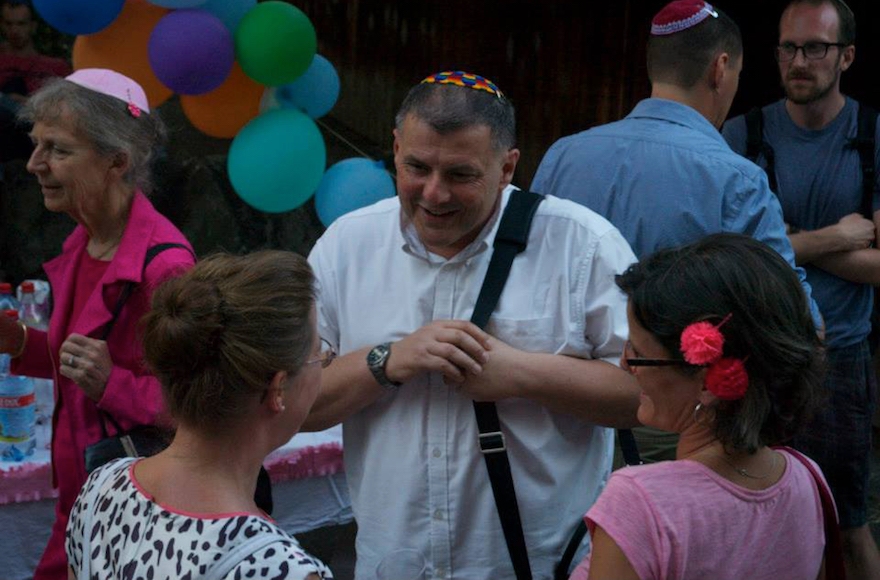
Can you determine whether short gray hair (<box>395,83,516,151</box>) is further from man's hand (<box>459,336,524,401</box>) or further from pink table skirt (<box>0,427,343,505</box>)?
pink table skirt (<box>0,427,343,505</box>)

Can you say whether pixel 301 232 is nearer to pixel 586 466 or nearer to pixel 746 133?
pixel 746 133

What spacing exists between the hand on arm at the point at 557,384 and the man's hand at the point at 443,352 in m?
0.03

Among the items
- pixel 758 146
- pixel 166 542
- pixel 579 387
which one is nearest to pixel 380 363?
pixel 579 387

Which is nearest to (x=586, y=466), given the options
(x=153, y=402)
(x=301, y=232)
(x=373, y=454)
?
(x=373, y=454)

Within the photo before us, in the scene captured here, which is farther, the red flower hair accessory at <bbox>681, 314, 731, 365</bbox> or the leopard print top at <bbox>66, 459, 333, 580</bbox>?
the red flower hair accessory at <bbox>681, 314, 731, 365</bbox>

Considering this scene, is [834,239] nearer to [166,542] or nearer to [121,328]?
[121,328]

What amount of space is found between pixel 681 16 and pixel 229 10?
2170 mm

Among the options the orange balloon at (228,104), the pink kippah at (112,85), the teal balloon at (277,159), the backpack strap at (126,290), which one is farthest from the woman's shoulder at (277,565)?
the orange balloon at (228,104)

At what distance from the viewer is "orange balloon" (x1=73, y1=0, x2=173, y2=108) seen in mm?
4230

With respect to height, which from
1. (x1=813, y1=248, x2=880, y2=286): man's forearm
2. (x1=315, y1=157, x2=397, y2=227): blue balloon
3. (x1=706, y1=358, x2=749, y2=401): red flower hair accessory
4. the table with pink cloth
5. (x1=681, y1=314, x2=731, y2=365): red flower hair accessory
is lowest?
the table with pink cloth

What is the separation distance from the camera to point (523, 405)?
2188 mm

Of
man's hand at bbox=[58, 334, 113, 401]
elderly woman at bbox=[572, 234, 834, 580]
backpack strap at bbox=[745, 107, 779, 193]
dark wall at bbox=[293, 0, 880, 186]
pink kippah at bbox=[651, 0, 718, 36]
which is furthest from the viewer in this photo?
dark wall at bbox=[293, 0, 880, 186]

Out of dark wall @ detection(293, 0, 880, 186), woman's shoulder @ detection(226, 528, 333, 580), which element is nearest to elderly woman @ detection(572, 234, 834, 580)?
woman's shoulder @ detection(226, 528, 333, 580)

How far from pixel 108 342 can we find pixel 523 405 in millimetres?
1076
